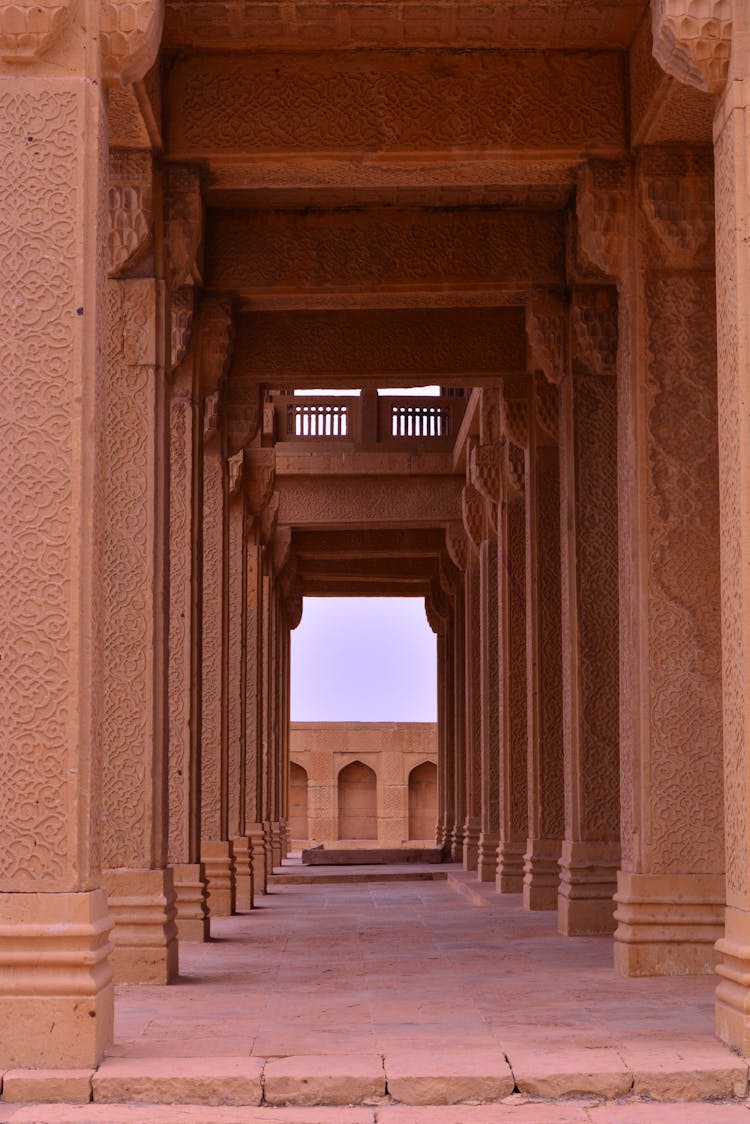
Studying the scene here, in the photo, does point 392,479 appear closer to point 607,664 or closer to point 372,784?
point 607,664

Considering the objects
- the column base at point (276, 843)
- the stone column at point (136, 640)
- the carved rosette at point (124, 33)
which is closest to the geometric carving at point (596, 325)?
the stone column at point (136, 640)

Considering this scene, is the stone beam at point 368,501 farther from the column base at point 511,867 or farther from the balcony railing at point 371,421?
the column base at point 511,867

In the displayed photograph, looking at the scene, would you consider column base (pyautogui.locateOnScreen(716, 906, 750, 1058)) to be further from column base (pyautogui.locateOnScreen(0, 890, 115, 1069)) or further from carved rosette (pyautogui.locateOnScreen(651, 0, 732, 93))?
carved rosette (pyautogui.locateOnScreen(651, 0, 732, 93))

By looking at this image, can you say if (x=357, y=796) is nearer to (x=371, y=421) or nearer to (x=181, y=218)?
(x=371, y=421)

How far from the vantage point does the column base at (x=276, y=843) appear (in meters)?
21.6

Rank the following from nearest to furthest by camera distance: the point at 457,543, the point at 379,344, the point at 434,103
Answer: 1. the point at 434,103
2. the point at 379,344
3. the point at 457,543

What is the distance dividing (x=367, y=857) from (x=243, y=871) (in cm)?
1088

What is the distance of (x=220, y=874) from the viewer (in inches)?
488

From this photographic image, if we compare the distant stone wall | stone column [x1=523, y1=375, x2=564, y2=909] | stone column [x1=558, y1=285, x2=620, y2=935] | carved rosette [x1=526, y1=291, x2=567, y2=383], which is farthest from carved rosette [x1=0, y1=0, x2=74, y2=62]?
the distant stone wall

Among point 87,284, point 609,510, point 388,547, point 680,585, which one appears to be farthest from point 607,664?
point 388,547

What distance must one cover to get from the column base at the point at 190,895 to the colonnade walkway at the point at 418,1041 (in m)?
0.42

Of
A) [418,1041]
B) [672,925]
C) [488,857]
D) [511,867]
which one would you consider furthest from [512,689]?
[418,1041]

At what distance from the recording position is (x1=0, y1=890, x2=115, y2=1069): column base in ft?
16.8

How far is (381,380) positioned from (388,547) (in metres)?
8.81
